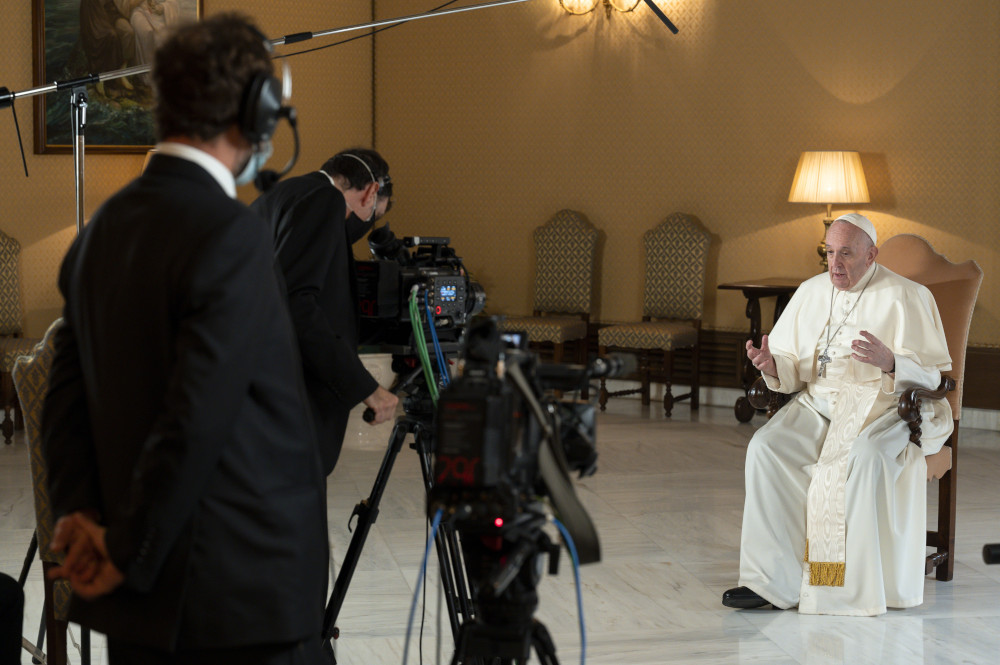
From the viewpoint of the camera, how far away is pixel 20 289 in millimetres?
6758

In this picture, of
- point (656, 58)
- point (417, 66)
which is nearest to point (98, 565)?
point (656, 58)

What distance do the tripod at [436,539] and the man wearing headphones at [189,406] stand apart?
962 mm

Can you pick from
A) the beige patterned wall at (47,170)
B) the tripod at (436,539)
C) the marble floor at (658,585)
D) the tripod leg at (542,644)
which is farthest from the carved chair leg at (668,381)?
the tripod leg at (542,644)

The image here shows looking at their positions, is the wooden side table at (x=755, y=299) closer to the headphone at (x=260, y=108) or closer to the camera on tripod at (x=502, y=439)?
the camera on tripod at (x=502, y=439)

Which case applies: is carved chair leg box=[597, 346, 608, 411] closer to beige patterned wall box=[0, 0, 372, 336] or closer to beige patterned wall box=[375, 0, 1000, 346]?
beige patterned wall box=[375, 0, 1000, 346]

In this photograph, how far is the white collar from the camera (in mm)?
1381

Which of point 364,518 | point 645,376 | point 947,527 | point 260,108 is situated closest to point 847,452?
point 947,527

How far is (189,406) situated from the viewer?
130 centimetres

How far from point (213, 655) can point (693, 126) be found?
644cm

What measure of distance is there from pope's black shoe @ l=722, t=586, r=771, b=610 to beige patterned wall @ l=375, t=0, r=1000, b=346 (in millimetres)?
3856

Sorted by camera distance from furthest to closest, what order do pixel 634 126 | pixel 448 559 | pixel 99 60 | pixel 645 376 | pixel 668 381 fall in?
pixel 634 126, pixel 645 376, pixel 99 60, pixel 668 381, pixel 448 559

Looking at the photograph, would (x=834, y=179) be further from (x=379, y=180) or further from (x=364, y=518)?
(x=364, y=518)

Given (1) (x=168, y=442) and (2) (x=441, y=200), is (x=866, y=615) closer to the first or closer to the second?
(1) (x=168, y=442)

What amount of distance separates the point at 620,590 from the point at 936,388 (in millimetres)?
1305
